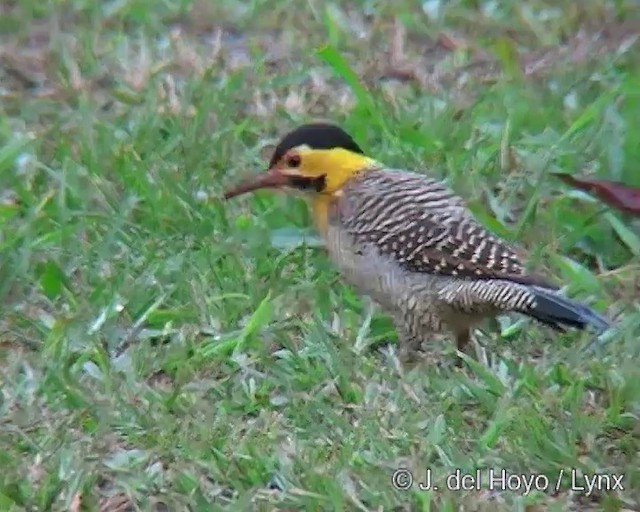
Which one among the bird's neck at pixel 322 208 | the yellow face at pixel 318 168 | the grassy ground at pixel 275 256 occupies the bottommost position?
the grassy ground at pixel 275 256

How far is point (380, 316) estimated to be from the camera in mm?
5098

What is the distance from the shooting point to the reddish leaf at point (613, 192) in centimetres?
545

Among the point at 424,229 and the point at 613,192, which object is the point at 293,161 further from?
the point at 613,192

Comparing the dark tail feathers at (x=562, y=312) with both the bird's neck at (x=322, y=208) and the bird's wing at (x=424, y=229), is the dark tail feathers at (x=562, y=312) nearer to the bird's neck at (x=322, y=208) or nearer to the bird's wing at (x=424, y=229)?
the bird's wing at (x=424, y=229)

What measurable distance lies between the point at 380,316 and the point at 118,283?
89 cm

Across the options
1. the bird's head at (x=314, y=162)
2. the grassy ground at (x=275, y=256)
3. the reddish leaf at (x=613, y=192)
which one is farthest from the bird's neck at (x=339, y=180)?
the reddish leaf at (x=613, y=192)

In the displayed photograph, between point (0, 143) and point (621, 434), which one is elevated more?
point (621, 434)

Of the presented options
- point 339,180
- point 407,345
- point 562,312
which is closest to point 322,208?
point 339,180

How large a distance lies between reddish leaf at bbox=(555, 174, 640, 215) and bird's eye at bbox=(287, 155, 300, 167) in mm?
1036

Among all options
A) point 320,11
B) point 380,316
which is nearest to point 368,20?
point 320,11

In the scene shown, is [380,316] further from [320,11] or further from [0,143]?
[320,11]

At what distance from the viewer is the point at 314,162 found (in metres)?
5.16

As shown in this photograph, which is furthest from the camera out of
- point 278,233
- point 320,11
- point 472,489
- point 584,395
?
point 320,11

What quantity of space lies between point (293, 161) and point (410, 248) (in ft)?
1.92
